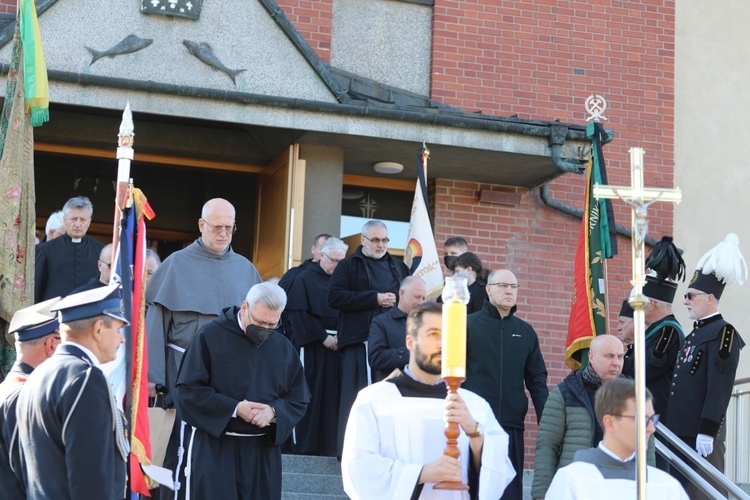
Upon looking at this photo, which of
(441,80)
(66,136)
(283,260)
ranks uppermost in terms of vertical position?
(441,80)

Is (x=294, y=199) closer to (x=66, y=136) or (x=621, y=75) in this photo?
(x=66, y=136)

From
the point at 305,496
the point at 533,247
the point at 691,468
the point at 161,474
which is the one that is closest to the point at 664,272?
the point at 691,468

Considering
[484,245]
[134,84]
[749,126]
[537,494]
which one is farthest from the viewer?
[749,126]

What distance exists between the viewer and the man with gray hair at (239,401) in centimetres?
805

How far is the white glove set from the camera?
9.55 metres

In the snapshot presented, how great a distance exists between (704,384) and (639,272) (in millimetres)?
4467

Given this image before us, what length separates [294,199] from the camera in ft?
42.9

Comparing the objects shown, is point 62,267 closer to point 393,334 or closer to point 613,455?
point 393,334

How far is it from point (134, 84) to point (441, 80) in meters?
3.94

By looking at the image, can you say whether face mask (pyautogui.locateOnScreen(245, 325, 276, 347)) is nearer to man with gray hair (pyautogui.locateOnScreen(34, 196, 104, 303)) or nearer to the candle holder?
man with gray hair (pyautogui.locateOnScreen(34, 196, 104, 303))

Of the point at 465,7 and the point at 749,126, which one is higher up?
the point at 465,7

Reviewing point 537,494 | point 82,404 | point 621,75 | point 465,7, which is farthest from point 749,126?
point 82,404

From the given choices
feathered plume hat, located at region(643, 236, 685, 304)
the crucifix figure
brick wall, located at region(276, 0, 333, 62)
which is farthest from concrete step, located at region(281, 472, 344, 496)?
brick wall, located at region(276, 0, 333, 62)

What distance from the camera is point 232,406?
8.04m
